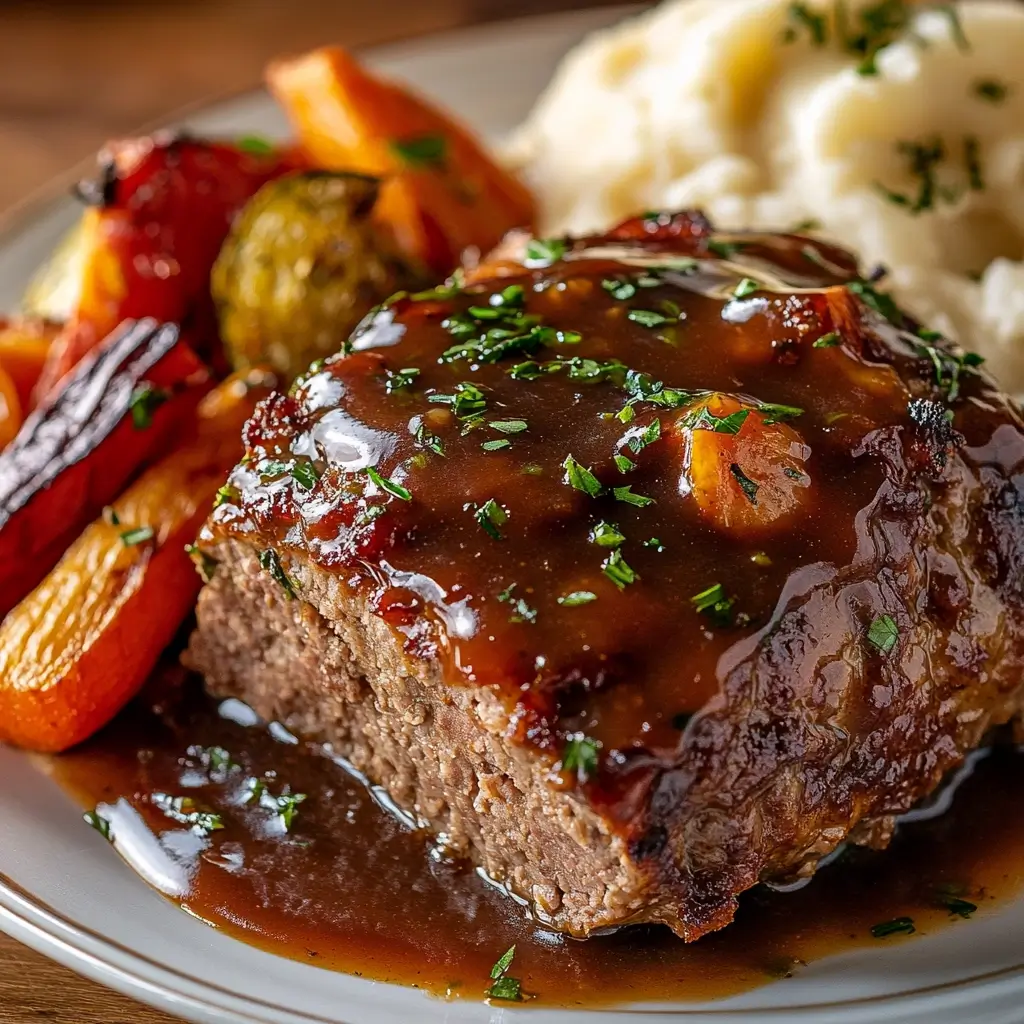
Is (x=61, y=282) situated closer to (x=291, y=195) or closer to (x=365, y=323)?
(x=291, y=195)

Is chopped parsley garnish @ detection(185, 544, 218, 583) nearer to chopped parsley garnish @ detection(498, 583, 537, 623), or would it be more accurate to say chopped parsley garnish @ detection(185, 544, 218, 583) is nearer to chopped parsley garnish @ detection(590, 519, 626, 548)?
chopped parsley garnish @ detection(498, 583, 537, 623)

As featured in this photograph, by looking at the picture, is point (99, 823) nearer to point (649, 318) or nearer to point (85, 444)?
point (85, 444)

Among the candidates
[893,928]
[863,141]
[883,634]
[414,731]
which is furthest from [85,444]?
[863,141]

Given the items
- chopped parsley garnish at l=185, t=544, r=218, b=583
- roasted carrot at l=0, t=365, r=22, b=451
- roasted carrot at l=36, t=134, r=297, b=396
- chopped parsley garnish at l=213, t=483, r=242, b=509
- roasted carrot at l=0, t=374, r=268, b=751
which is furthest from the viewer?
roasted carrot at l=36, t=134, r=297, b=396

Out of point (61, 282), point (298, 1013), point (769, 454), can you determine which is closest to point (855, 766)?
point (769, 454)

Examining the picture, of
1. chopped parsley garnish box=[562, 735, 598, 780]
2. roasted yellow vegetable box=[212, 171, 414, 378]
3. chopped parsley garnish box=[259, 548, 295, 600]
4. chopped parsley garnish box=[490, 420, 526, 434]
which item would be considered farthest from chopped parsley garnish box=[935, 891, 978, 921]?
roasted yellow vegetable box=[212, 171, 414, 378]

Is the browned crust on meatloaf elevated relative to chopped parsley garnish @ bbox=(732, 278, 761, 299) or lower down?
lower down

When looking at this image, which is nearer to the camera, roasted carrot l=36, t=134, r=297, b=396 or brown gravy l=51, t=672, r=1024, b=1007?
brown gravy l=51, t=672, r=1024, b=1007

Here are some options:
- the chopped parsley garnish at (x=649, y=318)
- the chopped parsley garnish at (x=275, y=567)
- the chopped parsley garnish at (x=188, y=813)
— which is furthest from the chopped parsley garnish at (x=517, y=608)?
the chopped parsley garnish at (x=188, y=813)
